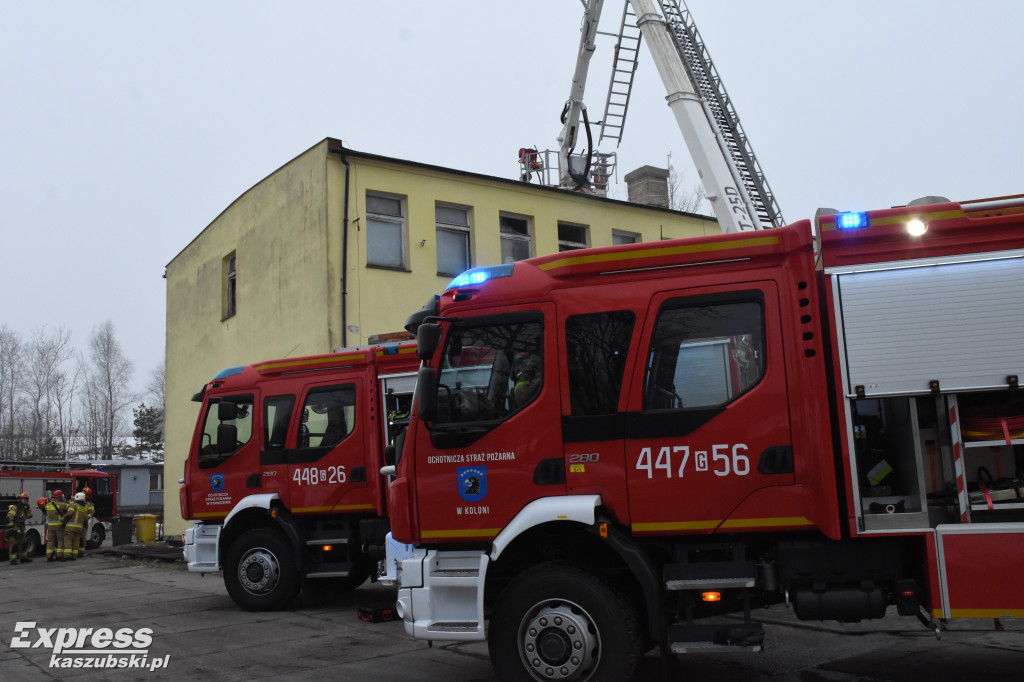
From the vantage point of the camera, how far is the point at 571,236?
18.8 m

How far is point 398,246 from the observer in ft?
53.8

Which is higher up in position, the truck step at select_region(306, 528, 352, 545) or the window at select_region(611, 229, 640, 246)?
the window at select_region(611, 229, 640, 246)

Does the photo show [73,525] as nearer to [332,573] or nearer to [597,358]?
[332,573]

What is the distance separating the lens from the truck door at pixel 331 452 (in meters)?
9.81

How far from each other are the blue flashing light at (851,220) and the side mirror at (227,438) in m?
7.76

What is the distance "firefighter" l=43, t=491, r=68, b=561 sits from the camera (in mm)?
19750

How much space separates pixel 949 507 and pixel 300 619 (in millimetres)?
6923

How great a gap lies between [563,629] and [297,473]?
18.3 feet

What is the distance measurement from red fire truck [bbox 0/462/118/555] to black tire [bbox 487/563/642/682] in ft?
64.0

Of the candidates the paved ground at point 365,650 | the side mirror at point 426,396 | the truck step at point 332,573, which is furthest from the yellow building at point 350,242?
the side mirror at point 426,396

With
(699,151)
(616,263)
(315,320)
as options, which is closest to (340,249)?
(315,320)

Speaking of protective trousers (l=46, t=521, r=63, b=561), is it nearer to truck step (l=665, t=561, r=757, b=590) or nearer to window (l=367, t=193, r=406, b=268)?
window (l=367, t=193, r=406, b=268)

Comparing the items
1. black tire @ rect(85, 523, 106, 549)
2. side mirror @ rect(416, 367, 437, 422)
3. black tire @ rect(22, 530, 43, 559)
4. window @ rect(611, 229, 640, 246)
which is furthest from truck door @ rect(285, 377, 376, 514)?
black tire @ rect(85, 523, 106, 549)

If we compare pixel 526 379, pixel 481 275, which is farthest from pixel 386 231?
pixel 526 379
